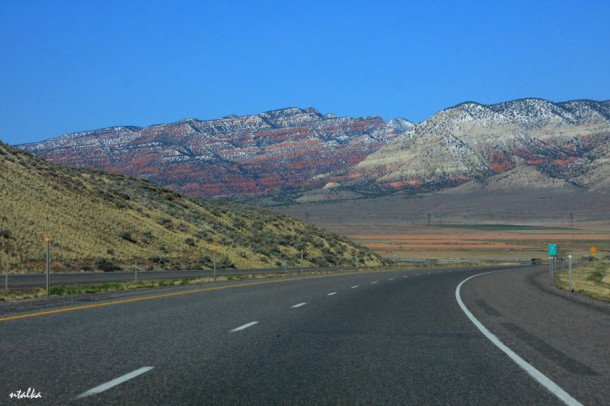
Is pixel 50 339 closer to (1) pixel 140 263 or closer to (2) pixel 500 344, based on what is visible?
(2) pixel 500 344

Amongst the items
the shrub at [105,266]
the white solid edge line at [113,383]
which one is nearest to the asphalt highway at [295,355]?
the white solid edge line at [113,383]

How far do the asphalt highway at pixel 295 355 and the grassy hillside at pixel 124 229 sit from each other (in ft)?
89.3

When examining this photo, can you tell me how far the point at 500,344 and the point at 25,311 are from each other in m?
10.1

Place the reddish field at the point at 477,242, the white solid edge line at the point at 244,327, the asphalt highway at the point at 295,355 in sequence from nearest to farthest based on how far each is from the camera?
the asphalt highway at the point at 295,355
the white solid edge line at the point at 244,327
the reddish field at the point at 477,242

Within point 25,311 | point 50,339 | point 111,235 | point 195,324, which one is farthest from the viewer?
point 111,235

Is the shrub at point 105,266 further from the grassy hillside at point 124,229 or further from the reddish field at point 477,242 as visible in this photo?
the reddish field at point 477,242

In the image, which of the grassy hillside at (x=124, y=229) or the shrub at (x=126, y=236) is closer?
the grassy hillside at (x=124, y=229)

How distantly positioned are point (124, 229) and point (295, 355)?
1923 inches

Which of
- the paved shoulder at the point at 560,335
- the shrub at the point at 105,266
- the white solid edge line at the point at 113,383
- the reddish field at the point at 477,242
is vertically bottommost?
the reddish field at the point at 477,242

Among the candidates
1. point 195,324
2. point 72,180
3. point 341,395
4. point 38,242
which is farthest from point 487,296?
point 72,180

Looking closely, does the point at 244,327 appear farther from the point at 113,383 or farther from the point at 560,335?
the point at 113,383

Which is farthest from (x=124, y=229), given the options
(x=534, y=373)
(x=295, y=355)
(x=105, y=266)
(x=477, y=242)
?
(x=477, y=242)

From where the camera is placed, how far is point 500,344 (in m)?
11.8

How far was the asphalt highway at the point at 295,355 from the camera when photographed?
771 centimetres
